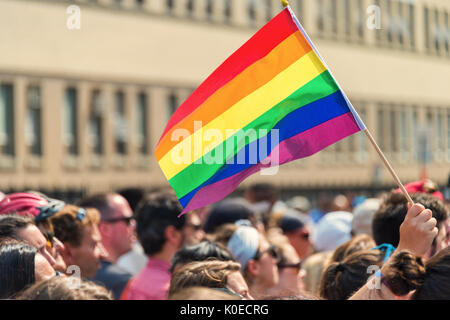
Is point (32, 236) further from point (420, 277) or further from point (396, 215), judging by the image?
point (420, 277)

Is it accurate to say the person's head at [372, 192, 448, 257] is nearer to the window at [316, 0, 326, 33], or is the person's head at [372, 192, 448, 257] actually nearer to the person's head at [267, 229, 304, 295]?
the person's head at [267, 229, 304, 295]

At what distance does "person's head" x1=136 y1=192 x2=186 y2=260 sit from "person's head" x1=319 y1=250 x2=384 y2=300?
1.73 meters

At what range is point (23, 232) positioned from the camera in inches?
163

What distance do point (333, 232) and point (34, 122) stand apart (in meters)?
23.1

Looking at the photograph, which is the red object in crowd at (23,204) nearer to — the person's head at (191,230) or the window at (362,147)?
the person's head at (191,230)

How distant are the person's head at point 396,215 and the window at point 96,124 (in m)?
27.0

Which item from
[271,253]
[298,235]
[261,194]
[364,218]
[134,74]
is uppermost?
[134,74]

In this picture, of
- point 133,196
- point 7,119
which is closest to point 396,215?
point 133,196

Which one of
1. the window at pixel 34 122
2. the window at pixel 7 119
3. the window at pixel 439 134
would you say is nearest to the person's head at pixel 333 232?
the window at pixel 7 119

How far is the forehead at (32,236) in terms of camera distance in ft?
13.6

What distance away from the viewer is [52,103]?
3020 cm
